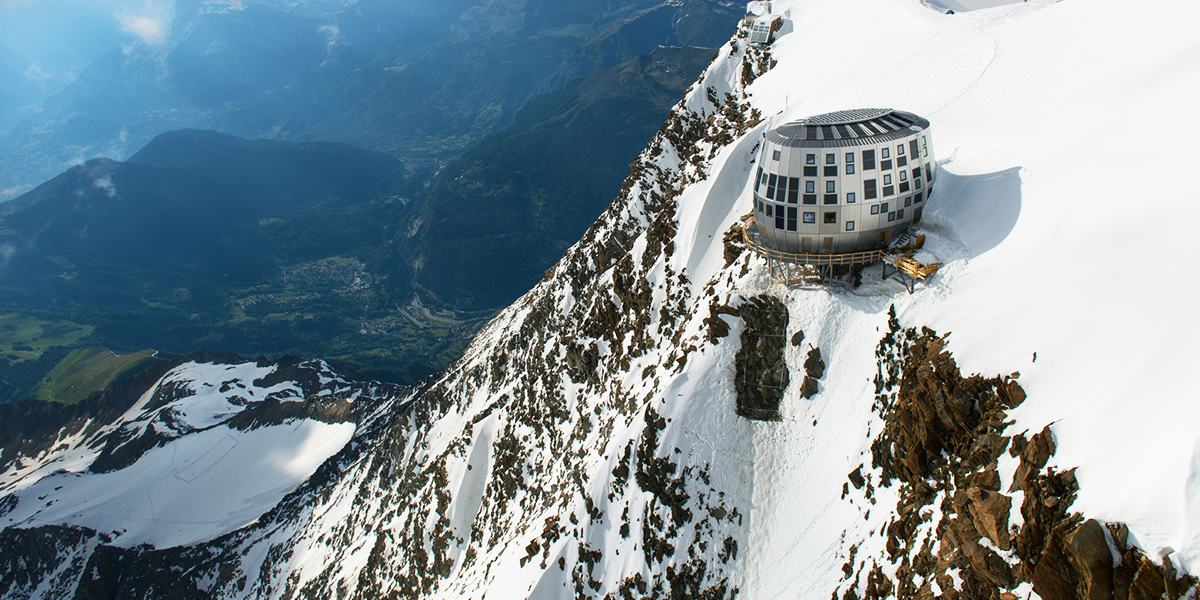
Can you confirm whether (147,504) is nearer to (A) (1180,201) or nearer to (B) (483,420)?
(B) (483,420)

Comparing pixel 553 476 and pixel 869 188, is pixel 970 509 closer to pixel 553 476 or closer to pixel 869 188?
pixel 869 188

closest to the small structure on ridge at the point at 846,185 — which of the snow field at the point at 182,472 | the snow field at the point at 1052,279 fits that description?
the snow field at the point at 1052,279

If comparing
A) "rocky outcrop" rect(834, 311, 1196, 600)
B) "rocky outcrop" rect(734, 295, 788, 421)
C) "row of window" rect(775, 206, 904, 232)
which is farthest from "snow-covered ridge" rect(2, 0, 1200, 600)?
"row of window" rect(775, 206, 904, 232)

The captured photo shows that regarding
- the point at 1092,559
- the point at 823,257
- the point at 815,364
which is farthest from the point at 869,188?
the point at 1092,559

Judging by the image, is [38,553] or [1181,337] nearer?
[1181,337]

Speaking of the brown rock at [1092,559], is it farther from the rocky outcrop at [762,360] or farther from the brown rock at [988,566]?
the rocky outcrop at [762,360]

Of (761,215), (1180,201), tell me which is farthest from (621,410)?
(1180,201)
